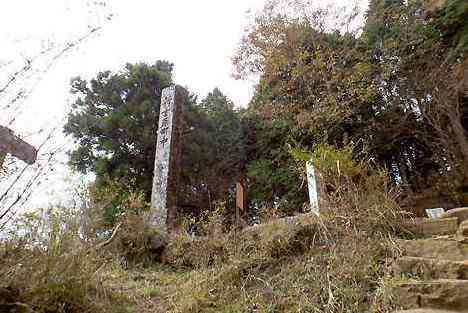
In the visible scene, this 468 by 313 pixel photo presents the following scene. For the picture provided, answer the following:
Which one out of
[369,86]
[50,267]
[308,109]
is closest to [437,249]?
[50,267]

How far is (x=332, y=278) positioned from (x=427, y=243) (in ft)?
2.27

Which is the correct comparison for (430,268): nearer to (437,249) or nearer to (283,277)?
(437,249)

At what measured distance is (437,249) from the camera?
223cm

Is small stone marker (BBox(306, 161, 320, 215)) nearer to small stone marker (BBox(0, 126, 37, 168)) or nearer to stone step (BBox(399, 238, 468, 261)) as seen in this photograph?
stone step (BBox(399, 238, 468, 261))

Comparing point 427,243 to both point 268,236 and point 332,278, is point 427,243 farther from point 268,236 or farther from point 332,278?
point 268,236

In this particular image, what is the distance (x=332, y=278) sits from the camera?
224 centimetres

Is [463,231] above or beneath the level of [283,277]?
above

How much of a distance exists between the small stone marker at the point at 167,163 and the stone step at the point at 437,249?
11.7ft

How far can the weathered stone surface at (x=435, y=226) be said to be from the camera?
2.68 m

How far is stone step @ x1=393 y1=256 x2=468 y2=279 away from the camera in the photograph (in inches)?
74.7

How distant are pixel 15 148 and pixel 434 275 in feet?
8.07

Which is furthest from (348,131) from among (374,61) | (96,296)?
(96,296)

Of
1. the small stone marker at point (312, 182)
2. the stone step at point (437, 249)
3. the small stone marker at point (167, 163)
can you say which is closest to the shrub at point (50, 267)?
the stone step at point (437, 249)

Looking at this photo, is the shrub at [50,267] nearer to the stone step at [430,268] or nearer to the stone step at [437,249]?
the stone step at [430,268]
